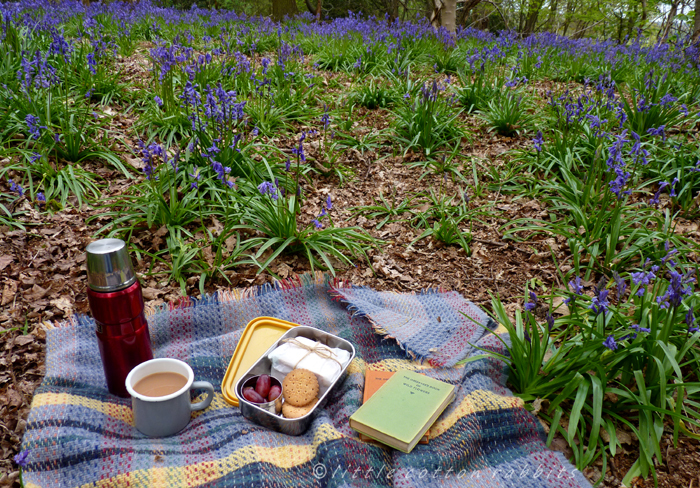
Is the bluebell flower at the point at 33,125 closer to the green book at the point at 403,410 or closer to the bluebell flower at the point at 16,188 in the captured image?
the bluebell flower at the point at 16,188

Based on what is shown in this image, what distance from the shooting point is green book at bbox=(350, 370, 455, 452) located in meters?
1.40

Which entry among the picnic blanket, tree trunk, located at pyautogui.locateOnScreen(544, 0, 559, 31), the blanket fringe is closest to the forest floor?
the picnic blanket

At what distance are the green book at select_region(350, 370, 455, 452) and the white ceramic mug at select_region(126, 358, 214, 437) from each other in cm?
55

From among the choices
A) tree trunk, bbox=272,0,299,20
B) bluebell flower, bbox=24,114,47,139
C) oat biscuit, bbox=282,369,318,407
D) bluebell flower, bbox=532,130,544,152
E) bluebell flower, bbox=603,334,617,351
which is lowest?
oat biscuit, bbox=282,369,318,407

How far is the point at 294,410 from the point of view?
1.49 meters

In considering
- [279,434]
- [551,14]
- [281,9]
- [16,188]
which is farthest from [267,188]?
[551,14]

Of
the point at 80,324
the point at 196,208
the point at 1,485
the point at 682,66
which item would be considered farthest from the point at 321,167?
the point at 682,66

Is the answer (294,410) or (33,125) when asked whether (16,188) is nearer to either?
(33,125)

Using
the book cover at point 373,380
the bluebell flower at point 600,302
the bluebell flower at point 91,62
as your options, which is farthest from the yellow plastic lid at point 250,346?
the bluebell flower at point 91,62

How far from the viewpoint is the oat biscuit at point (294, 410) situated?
1.48 m

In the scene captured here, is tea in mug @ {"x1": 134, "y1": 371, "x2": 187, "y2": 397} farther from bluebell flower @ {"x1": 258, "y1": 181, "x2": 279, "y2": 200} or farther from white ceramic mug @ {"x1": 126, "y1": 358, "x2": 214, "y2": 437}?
bluebell flower @ {"x1": 258, "y1": 181, "x2": 279, "y2": 200}

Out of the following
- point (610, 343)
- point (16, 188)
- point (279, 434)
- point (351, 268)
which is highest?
point (16, 188)

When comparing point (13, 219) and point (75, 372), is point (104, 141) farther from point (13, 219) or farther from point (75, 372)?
point (75, 372)

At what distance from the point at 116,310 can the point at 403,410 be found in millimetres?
1002
